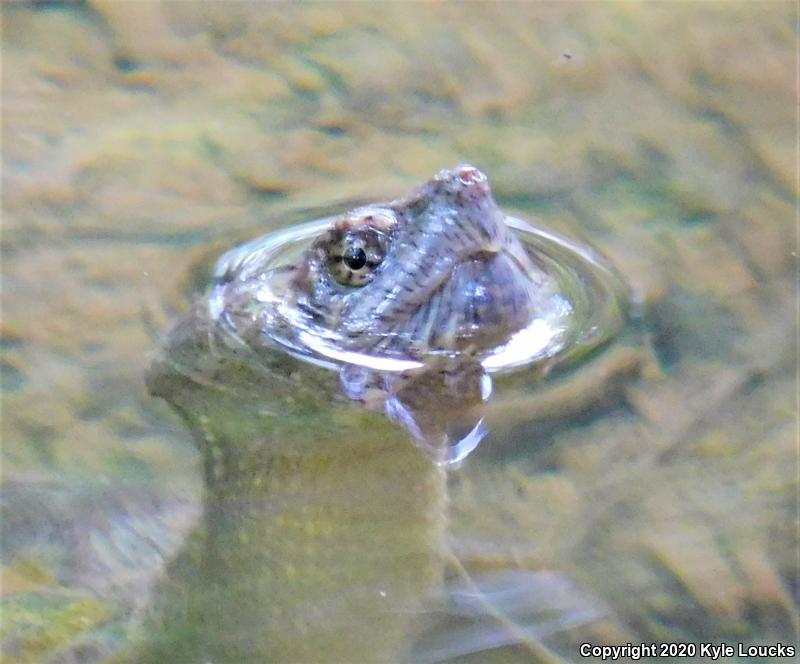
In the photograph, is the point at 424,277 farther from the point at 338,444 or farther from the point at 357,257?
the point at 338,444

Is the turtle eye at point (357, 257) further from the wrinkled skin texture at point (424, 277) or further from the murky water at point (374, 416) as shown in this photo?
the murky water at point (374, 416)

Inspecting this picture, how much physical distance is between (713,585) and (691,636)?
81 mm

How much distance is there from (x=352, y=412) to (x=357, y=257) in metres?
0.22

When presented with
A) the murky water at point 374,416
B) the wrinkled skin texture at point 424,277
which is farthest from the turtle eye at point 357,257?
the murky water at point 374,416

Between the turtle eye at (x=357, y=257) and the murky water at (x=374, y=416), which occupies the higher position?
the turtle eye at (x=357, y=257)

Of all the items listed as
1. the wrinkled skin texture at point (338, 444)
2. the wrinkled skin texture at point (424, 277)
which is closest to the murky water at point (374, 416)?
the wrinkled skin texture at point (338, 444)

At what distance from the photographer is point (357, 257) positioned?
157 cm

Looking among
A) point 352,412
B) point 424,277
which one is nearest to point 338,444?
point 352,412

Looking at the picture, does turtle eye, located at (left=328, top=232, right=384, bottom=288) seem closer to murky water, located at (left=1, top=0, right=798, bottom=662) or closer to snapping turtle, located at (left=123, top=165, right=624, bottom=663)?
snapping turtle, located at (left=123, top=165, right=624, bottom=663)

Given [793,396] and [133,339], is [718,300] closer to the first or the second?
[793,396]

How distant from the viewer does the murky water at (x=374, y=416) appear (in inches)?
54.6

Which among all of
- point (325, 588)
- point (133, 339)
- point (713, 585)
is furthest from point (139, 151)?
point (713, 585)

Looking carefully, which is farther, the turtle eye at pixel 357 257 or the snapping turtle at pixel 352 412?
the turtle eye at pixel 357 257

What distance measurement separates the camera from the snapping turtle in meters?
1.40
